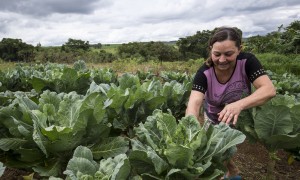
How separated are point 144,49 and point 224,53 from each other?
3409 cm

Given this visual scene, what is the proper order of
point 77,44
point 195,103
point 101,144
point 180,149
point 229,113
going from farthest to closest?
1. point 77,44
2. point 195,103
3. point 229,113
4. point 101,144
5. point 180,149

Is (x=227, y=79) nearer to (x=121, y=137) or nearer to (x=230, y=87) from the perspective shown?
(x=230, y=87)

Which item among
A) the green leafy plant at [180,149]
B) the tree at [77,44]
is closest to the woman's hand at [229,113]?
the green leafy plant at [180,149]

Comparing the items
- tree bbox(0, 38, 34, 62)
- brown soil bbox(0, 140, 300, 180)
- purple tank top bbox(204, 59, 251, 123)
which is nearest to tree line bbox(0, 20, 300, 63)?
tree bbox(0, 38, 34, 62)

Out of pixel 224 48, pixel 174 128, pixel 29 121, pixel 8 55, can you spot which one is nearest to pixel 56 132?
pixel 29 121

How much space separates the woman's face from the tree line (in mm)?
25372

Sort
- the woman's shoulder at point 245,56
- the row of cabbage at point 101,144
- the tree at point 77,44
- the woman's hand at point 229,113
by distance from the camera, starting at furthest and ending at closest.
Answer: the tree at point 77,44
the woman's shoulder at point 245,56
the woman's hand at point 229,113
the row of cabbage at point 101,144

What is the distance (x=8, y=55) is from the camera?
1336 inches

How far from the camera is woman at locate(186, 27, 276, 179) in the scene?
2691 mm

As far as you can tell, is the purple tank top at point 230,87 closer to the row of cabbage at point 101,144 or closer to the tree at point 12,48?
the row of cabbage at point 101,144

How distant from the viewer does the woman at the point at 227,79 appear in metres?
2.69

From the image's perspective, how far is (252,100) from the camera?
2.57 meters

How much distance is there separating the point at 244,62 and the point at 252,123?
587 mm

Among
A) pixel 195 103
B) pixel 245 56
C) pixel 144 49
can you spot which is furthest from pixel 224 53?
pixel 144 49
